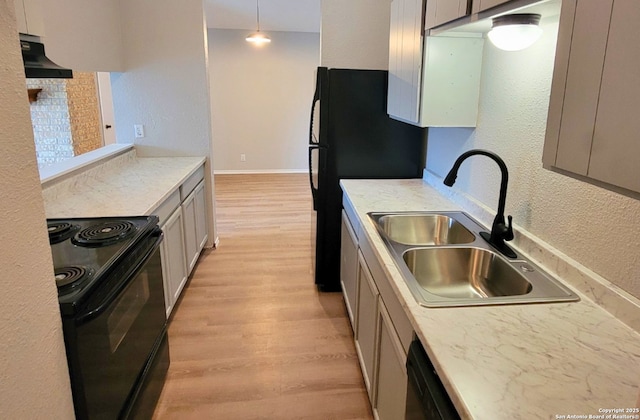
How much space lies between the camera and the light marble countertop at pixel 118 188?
2346 millimetres

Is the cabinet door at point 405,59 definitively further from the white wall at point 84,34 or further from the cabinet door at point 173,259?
the white wall at point 84,34

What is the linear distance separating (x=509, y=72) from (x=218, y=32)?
20.3 ft

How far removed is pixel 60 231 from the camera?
6.25 feet

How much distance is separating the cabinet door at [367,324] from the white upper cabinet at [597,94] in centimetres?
111

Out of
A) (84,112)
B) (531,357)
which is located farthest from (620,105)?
(84,112)

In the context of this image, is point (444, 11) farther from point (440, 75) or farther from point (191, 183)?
point (191, 183)

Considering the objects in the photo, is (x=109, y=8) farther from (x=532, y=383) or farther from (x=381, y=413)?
(x=532, y=383)

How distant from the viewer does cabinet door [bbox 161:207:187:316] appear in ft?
8.91

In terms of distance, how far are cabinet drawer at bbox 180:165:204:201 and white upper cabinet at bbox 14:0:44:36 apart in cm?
144

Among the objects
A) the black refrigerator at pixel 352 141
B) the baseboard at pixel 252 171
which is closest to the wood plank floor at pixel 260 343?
the black refrigerator at pixel 352 141

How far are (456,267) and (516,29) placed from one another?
93cm

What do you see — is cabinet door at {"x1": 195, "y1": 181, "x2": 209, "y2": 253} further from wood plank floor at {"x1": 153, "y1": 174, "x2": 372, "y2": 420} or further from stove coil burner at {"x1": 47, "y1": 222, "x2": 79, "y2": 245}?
stove coil burner at {"x1": 47, "y1": 222, "x2": 79, "y2": 245}

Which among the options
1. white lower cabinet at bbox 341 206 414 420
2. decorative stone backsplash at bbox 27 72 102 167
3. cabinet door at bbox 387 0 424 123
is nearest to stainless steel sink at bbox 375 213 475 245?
white lower cabinet at bbox 341 206 414 420

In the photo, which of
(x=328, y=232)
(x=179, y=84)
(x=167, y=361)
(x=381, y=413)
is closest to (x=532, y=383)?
(x=381, y=413)
